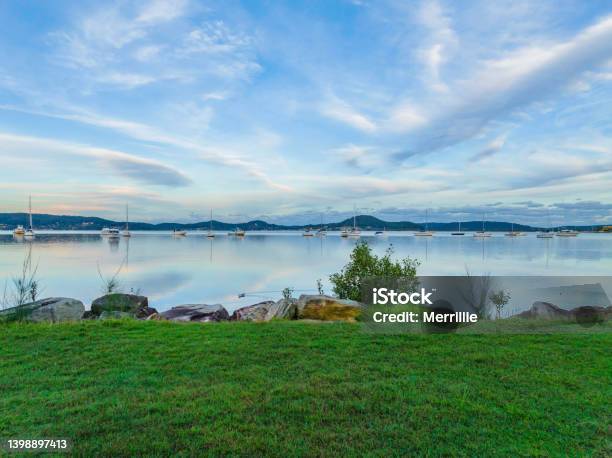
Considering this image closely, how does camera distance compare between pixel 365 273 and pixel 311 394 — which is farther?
pixel 365 273

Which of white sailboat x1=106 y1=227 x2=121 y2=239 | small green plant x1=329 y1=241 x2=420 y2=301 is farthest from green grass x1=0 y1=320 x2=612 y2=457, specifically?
white sailboat x1=106 y1=227 x2=121 y2=239

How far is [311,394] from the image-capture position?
3488 millimetres

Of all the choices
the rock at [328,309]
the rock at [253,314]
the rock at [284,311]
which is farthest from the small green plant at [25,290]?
the rock at [328,309]

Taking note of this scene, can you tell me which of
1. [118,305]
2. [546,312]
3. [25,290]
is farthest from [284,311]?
[25,290]

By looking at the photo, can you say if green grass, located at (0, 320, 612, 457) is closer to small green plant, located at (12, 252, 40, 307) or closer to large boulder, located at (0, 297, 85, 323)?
large boulder, located at (0, 297, 85, 323)

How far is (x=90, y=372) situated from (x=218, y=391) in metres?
1.64

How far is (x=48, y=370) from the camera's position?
13.9 feet

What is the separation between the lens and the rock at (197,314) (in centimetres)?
823

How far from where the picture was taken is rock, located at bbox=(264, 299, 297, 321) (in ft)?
26.1

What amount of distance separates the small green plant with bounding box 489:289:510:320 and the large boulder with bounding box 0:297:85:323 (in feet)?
28.6

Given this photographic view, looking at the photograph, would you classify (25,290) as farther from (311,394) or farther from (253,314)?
(311,394)

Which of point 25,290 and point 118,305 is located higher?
point 25,290

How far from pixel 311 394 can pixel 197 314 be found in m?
5.48

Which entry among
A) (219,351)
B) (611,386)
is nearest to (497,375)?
(611,386)
